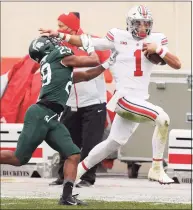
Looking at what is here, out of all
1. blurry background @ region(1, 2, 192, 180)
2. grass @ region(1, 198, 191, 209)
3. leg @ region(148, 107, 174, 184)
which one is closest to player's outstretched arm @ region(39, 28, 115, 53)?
leg @ region(148, 107, 174, 184)

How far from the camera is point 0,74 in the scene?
45.4 feet

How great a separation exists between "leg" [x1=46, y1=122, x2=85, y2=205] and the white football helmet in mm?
1465

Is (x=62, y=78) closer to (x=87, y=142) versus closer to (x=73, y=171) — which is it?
(x=73, y=171)

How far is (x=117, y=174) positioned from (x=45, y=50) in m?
4.83

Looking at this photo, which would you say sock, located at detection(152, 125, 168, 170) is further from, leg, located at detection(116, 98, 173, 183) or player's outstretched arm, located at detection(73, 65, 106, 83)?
player's outstretched arm, located at detection(73, 65, 106, 83)

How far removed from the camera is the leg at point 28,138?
352 inches

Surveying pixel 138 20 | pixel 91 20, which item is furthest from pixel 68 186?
pixel 91 20

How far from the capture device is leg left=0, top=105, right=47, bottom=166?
352 inches

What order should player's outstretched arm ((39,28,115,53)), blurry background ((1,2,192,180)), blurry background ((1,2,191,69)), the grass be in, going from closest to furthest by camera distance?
the grass → player's outstretched arm ((39,28,115,53)) → blurry background ((1,2,192,180)) → blurry background ((1,2,191,69))

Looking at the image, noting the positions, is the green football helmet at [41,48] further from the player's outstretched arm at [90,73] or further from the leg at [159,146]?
the leg at [159,146]

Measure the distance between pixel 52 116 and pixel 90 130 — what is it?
2386 mm

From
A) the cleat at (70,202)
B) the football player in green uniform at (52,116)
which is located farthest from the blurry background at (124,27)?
A: the cleat at (70,202)

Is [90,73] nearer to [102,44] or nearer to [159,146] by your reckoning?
[102,44]

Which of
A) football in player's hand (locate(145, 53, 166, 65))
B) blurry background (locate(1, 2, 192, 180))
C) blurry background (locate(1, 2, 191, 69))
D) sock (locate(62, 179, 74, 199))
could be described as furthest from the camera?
blurry background (locate(1, 2, 191, 69))
